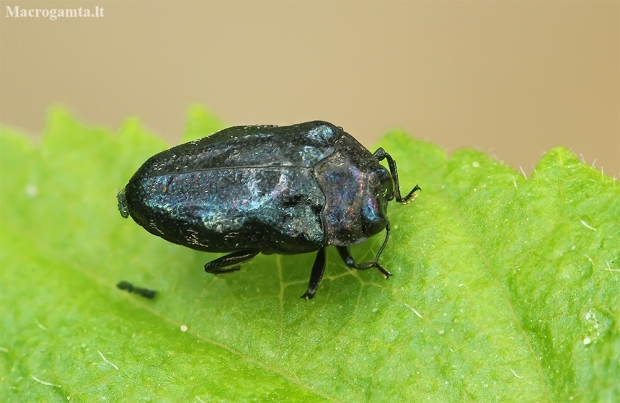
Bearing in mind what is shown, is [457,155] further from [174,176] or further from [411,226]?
[174,176]

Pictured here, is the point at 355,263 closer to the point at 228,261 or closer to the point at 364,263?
the point at 364,263

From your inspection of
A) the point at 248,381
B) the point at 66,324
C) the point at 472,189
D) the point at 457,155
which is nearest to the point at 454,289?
the point at 472,189

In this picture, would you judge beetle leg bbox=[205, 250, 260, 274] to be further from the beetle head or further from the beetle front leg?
the beetle head
